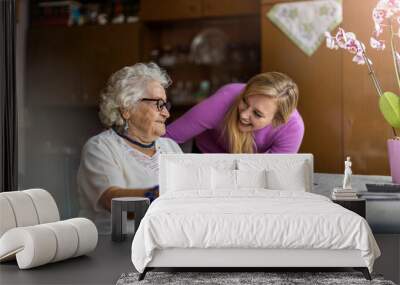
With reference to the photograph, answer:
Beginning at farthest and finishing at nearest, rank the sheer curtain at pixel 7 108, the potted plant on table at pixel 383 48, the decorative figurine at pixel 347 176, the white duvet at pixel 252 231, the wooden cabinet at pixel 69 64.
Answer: the wooden cabinet at pixel 69 64, the sheer curtain at pixel 7 108, the potted plant on table at pixel 383 48, the decorative figurine at pixel 347 176, the white duvet at pixel 252 231

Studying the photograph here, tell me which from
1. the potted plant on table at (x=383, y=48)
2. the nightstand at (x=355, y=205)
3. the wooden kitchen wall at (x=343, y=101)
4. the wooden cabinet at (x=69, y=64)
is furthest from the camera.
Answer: the wooden cabinet at (x=69, y=64)

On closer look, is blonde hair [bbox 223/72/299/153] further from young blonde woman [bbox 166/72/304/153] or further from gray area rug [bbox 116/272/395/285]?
gray area rug [bbox 116/272/395/285]

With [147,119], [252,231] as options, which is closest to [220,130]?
[147,119]

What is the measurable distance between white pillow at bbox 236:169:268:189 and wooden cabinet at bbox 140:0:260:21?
1748 millimetres

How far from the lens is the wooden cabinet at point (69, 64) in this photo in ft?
17.0

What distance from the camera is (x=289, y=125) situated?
5008 millimetres

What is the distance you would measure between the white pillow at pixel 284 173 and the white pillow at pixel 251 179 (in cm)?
7

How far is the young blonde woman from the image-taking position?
16.2 ft

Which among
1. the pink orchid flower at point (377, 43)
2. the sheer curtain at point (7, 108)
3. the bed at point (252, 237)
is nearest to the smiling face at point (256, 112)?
the pink orchid flower at point (377, 43)

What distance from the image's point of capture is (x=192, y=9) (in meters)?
5.62

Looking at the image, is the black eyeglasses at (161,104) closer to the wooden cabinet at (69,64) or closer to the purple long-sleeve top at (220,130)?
the purple long-sleeve top at (220,130)

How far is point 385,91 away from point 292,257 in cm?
210

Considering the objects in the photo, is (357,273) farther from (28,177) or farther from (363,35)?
(28,177)

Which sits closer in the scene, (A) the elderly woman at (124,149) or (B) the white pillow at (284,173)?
(B) the white pillow at (284,173)
